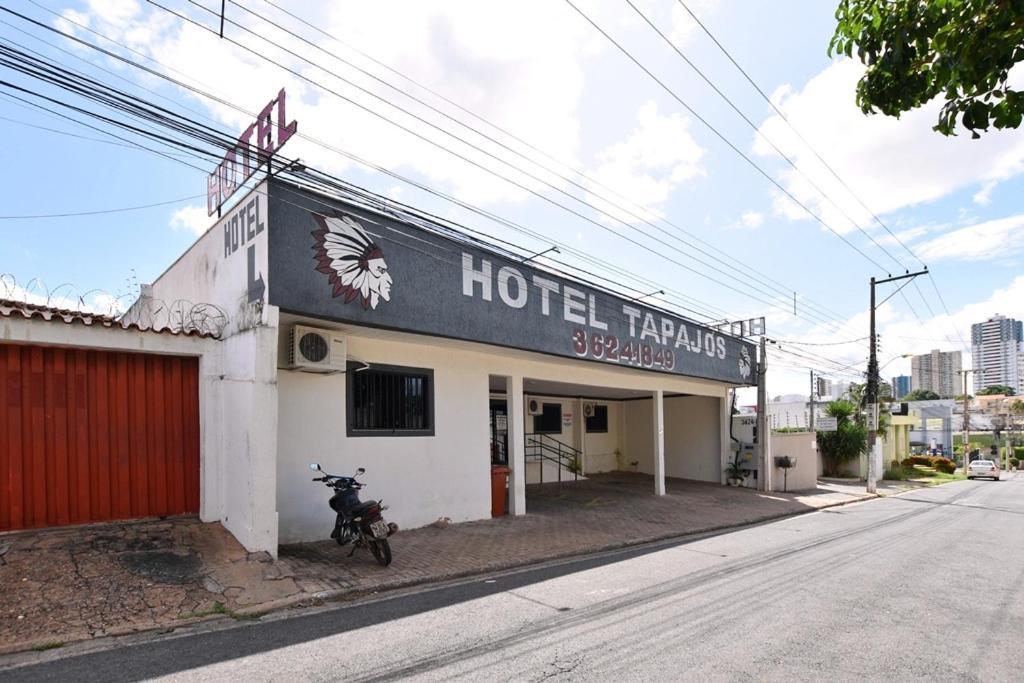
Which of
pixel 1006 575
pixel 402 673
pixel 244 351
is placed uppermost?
pixel 244 351

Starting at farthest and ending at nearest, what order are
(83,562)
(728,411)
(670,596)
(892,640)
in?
(728,411), (670,596), (83,562), (892,640)

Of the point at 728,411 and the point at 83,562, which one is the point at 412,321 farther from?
the point at 728,411

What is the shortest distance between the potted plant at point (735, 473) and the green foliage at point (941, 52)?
18.3 m

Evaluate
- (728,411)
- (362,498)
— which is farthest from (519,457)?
(728,411)

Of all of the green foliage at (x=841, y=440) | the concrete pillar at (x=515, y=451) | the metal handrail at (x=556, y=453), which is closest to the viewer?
the concrete pillar at (x=515, y=451)

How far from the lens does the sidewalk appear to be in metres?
5.41

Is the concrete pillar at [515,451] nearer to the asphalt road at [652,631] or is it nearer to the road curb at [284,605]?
the road curb at [284,605]

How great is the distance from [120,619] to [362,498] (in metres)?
4.27

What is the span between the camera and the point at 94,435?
7.34 meters

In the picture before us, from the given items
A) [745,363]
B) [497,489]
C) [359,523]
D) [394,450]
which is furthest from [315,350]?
[745,363]

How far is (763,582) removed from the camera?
7.41 m

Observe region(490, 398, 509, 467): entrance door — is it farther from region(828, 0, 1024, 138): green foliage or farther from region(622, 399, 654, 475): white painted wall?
region(828, 0, 1024, 138): green foliage

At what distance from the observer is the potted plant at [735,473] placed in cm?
2045

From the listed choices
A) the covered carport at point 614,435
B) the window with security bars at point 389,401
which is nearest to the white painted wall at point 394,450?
the window with security bars at point 389,401
